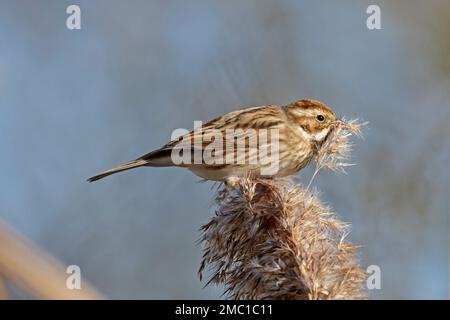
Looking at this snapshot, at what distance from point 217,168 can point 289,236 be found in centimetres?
156

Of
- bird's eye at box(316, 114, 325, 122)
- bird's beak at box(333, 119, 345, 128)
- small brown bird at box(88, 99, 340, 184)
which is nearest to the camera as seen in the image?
bird's beak at box(333, 119, 345, 128)

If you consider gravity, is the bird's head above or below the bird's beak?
→ above

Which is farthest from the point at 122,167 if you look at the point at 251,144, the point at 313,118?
the point at 313,118

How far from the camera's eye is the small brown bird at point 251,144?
3.95 meters

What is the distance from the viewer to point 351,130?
11.2 ft

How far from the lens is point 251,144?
4098mm

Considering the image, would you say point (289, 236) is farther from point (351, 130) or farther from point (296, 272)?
point (351, 130)

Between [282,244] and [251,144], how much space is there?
5.69 ft

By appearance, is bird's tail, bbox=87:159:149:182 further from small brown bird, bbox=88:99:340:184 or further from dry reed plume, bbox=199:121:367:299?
dry reed plume, bbox=199:121:367:299

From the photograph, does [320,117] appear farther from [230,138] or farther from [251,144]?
[230,138]

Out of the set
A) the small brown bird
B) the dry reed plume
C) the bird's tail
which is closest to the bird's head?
the small brown bird

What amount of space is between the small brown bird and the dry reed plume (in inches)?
31.9

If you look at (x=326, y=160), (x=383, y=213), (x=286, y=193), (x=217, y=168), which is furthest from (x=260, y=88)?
(x=286, y=193)

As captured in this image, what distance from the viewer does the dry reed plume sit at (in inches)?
84.5
